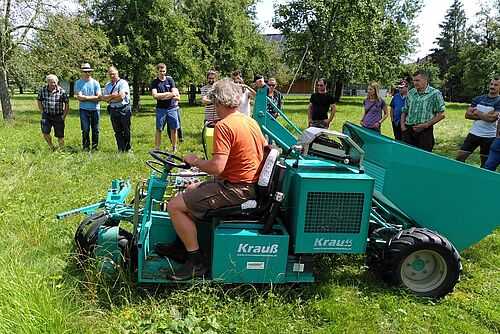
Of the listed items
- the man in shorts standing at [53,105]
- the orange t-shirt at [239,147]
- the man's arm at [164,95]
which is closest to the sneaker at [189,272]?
the orange t-shirt at [239,147]

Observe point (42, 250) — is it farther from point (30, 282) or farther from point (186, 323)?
point (186, 323)

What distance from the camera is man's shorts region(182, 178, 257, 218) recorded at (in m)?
3.71

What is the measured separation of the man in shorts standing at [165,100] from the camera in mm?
9191

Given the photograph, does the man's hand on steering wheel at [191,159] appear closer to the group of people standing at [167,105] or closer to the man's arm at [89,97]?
the group of people standing at [167,105]

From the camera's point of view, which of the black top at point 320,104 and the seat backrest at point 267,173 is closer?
the seat backrest at point 267,173

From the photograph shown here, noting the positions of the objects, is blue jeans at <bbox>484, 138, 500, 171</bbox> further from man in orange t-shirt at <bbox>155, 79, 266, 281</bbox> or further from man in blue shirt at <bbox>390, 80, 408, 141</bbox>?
man in orange t-shirt at <bbox>155, 79, 266, 281</bbox>

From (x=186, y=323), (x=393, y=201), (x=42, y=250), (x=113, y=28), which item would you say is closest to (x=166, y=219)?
(x=186, y=323)

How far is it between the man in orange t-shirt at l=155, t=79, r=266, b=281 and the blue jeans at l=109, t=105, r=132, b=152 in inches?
232

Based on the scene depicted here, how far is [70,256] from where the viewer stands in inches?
A: 174

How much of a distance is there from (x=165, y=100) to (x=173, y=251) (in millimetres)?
5919

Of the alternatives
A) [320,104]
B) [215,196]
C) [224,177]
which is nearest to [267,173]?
[224,177]

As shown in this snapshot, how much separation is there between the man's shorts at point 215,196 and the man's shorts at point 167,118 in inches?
235

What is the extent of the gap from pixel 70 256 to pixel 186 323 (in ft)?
5.87

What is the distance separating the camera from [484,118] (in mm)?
6633
